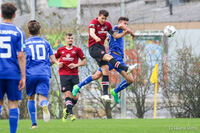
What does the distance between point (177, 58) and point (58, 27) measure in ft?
18.8

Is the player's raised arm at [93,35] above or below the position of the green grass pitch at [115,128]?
above

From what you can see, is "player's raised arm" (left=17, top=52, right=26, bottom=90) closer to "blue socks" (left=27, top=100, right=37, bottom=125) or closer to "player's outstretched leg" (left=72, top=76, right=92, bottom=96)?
"blue socks" (left=27, top=100, right=37, bottom=125)

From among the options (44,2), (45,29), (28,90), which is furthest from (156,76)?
(44,2)

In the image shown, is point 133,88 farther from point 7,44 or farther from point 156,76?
point 7,44

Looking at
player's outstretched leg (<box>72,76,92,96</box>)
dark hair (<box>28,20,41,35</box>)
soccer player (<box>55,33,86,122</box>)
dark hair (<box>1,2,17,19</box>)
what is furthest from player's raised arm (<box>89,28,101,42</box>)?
dark hair (<box>1,2,17,19</box>)

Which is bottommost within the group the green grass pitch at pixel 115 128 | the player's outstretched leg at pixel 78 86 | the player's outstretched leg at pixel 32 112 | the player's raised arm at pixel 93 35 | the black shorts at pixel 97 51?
the green grass pitch at pixel 115 128

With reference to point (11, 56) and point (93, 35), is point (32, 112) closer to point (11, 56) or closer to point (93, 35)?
point (93, 35)

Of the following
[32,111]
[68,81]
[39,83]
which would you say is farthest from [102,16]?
[32,111]

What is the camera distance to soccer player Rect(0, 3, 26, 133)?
21.8 feet

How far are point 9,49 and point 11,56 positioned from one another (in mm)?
110

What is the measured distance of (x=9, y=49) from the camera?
6688 mm

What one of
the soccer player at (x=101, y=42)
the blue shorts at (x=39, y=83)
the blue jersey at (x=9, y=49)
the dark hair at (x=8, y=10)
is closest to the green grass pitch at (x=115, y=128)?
the blue shorts at (x=39, y=83)

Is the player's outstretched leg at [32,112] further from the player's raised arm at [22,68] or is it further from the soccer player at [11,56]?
the player's raised arm at [22,68]

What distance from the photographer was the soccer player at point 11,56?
6.64m
